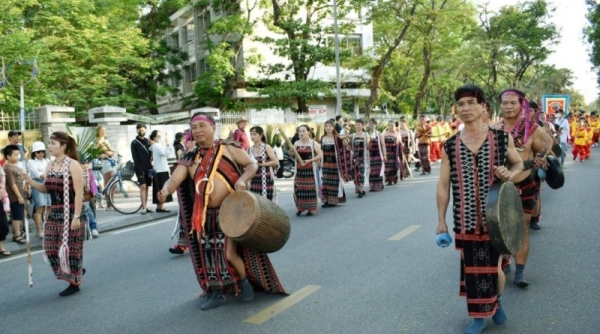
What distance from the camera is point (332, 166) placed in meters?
11.5

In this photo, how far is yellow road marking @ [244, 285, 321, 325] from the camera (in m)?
4.88

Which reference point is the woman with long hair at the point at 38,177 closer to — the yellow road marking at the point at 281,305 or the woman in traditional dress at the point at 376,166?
the yellow road marking at the point at 281,305

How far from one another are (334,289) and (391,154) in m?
9.62

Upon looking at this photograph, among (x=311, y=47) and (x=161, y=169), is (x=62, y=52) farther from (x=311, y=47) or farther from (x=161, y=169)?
(x=161, y=169)

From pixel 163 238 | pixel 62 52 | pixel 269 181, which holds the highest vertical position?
pixel 62 52

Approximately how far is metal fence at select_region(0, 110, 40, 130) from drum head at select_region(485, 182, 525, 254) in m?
13.4

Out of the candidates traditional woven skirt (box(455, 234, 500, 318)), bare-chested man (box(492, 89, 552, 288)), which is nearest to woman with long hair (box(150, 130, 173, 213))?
bare-chested man (box(492, 89, 552, 288))

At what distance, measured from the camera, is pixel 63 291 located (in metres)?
6.16

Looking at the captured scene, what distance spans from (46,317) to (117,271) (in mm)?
1723

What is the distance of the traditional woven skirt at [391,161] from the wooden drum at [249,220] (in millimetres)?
10208

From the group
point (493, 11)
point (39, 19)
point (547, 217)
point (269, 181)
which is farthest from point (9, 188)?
point (493, 11)

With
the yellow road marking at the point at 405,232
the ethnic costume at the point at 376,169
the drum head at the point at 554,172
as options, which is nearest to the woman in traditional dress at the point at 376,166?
the ethnic costume at the point at 376,169

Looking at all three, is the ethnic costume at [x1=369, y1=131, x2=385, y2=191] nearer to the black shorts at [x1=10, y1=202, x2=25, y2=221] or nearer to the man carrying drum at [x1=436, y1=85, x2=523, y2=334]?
the black shorts at [x1=10, y1=202, x2=25, y2=221]

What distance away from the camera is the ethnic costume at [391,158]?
14984 mm
